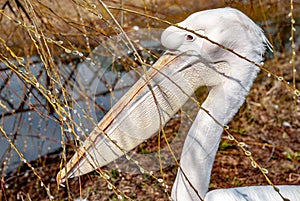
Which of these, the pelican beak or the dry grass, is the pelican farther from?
the dry grass

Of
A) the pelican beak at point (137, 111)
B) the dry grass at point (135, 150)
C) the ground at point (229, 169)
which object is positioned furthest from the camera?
the ground at point (229, 169)

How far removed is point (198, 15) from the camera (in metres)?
1.63

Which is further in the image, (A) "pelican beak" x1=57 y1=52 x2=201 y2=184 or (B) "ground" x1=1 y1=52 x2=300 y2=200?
(B) "ground" x1=1 y1=52 x2=300 y2=200

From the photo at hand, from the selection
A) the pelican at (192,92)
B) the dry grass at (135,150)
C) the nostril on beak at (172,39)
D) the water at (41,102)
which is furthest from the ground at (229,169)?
the nostril on beak at (172,39)

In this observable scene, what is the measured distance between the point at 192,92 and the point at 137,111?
0.23 meters

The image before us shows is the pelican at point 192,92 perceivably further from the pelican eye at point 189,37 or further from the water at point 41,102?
the water at point 41,102

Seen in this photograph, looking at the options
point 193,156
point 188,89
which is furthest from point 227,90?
point 193,156

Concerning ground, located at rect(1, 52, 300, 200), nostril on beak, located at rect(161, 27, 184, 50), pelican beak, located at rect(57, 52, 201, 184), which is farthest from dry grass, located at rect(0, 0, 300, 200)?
nostril on beak, located at rect(161, 27, 184, 50)

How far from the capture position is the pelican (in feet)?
5.30

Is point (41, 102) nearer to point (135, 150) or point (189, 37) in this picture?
point (135, 150)

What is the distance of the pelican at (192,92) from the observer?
1616mm

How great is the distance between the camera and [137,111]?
162cm

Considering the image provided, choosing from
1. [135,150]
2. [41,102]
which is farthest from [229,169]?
[41,102]

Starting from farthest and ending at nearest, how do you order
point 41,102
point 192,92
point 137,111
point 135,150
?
point 41,102
point 135,150
point 192,92
point 137,111
